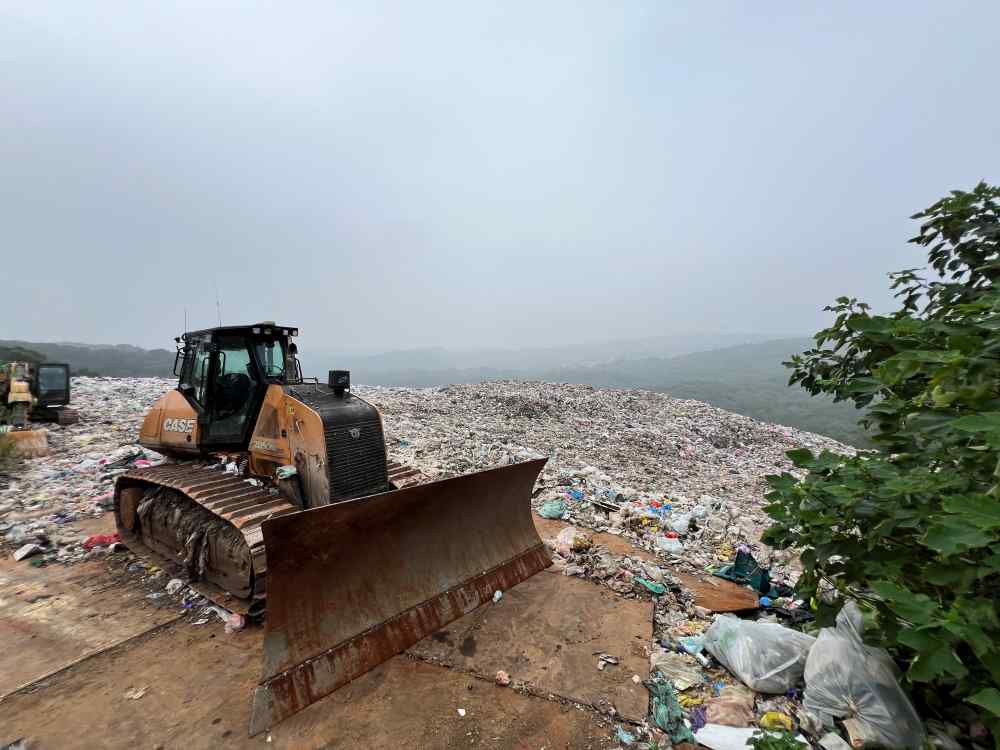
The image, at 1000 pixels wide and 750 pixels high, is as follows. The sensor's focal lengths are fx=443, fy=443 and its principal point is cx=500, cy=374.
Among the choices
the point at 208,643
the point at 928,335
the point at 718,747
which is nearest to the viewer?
the point at 928,335

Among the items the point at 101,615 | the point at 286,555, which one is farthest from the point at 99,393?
the point at 286,555

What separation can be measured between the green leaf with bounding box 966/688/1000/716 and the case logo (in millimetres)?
5674

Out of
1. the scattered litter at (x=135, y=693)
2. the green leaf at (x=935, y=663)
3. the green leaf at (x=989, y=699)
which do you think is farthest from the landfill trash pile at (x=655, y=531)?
the green leaf at (x=989, y=699)

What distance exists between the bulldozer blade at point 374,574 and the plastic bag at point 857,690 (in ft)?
7.49

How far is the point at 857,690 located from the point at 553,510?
3.81 metres

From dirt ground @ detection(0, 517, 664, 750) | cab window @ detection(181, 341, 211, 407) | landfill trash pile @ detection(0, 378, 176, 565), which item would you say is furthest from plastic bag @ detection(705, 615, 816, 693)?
landfill trash pile @ detection(0, 378, 176, 565)

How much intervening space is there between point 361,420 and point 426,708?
221 centimetres

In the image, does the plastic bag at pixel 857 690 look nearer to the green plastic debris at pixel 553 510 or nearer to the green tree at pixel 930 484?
the green tree at pixel 930 484

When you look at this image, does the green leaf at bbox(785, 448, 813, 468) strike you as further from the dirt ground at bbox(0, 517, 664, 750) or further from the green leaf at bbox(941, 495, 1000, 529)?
the dirt ground at bbox(0, 517, 664, 750)

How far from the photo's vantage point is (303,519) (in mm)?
2707

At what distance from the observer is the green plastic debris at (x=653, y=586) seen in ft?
12.6

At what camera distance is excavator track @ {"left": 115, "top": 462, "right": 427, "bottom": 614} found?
341 centimetres

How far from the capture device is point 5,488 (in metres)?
6.08

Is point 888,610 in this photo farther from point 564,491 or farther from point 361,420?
point 564,491
